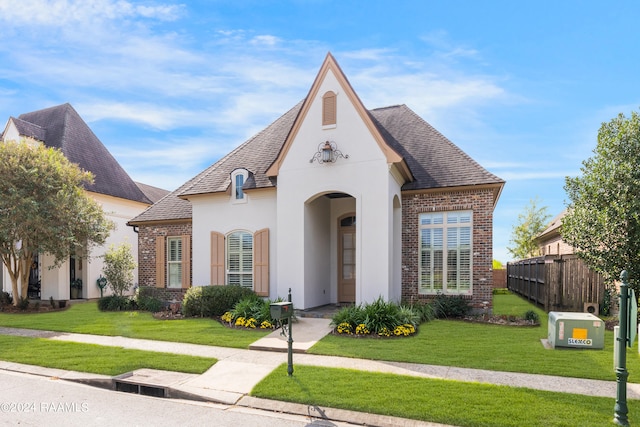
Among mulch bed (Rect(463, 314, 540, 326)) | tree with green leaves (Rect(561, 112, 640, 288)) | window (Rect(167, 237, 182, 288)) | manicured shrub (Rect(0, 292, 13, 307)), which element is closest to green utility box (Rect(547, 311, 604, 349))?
mulch bed (Rect(463, 314, 540, 326))

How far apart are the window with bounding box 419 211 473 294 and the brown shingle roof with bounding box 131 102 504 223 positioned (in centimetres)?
109

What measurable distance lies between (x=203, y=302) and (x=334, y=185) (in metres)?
5.22

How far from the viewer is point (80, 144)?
2152cm

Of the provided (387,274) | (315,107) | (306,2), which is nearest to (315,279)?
(387,274)

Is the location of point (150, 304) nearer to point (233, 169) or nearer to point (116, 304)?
point (116, 304)

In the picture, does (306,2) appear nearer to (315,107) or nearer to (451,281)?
(315,107)

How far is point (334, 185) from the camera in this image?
12.0 metres

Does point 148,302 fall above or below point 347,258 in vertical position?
below

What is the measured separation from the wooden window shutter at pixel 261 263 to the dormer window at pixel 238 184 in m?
1.41

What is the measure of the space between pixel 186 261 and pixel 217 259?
2027 mm

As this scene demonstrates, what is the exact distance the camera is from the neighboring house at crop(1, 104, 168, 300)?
19.1 meters

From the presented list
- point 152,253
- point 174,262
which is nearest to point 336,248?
point 174,262

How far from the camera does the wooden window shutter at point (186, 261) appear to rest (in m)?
15.6

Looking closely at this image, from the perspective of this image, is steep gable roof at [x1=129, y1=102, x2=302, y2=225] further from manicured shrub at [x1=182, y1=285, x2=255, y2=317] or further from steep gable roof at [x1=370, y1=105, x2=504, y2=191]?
steep gable roof at [x1=370, y1=105, x2=504, y2=191]
